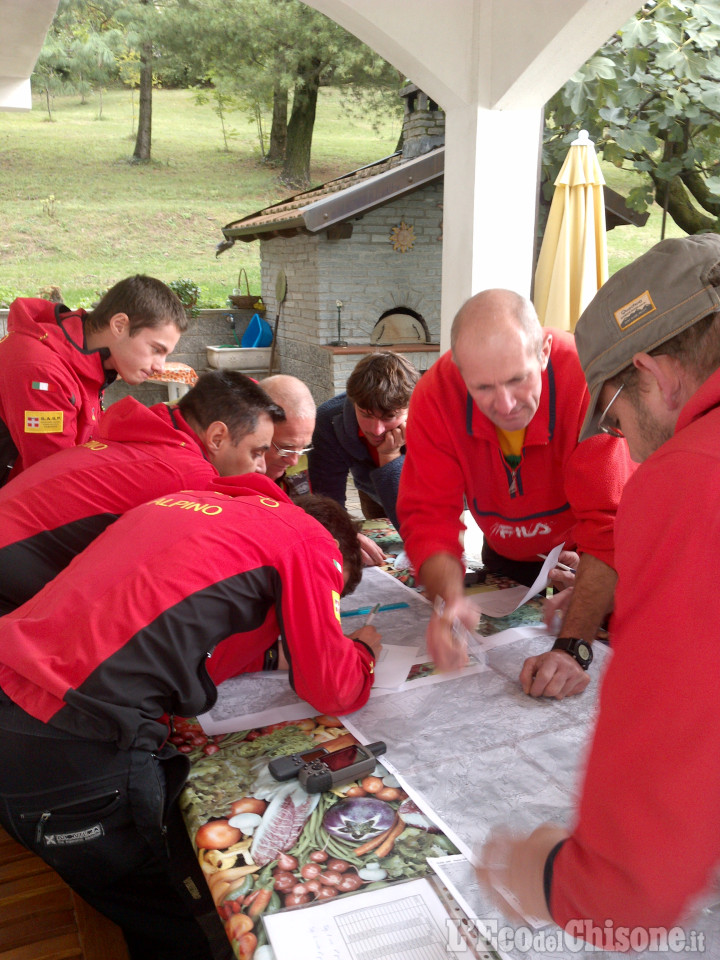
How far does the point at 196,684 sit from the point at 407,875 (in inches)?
20.9

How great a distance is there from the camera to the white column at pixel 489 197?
3.53 metres

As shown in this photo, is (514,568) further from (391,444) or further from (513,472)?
(391,444)

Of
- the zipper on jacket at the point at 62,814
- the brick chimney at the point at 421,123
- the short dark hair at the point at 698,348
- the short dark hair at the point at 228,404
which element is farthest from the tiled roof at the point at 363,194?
the short dark hair at the point at 698,348

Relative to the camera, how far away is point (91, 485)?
6.20ft

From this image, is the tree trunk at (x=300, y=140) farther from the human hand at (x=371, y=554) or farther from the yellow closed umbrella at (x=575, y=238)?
the human hand at (x=371, y=554)

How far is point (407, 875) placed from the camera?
3.51 feet

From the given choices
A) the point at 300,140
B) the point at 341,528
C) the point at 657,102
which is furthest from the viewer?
the point at 300,140

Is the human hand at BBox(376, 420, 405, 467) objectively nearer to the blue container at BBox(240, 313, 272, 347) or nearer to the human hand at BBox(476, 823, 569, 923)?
the human hand at BBox(476, 823, 569, 923)

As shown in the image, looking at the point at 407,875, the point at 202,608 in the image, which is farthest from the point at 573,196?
the point at 407,875

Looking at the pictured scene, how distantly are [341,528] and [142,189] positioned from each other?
63.2ft

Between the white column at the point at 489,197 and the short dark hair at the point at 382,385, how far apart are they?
48.2 inches

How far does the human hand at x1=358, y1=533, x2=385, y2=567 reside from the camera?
247 centimetres

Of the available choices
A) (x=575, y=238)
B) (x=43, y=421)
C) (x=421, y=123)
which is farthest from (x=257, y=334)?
(x=43, y=421)

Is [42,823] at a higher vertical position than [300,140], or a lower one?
lower
